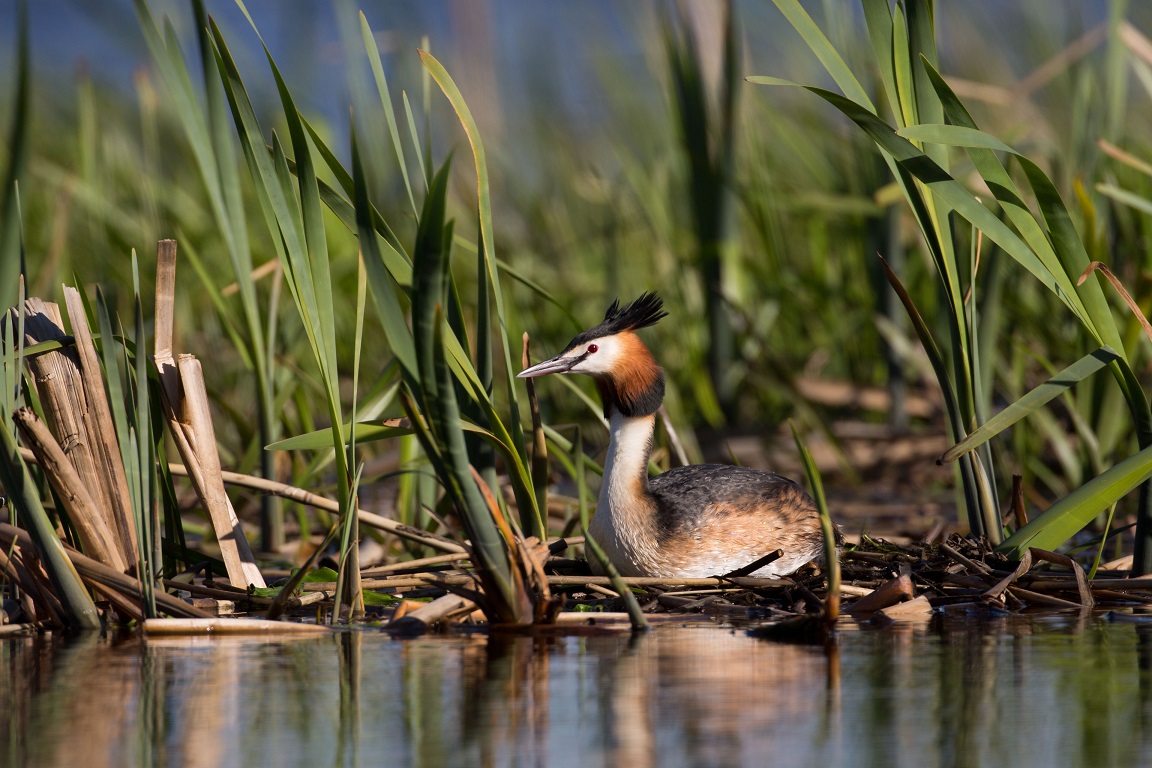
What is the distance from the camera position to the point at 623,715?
2877 millimetres

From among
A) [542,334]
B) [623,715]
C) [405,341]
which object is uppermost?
[542,334]

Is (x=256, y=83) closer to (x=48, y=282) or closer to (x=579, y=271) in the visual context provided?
(x=48, y=282)

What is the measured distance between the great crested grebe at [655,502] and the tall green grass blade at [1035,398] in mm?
965

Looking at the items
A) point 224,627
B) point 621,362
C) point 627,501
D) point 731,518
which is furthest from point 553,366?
point 224,627

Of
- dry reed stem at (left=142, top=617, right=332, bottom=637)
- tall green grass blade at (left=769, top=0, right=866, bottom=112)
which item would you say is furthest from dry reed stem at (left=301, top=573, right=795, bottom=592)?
tall green grass blade at (left=769, top=0, right=866, bottom=112)

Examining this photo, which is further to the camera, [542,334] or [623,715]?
[542,334]

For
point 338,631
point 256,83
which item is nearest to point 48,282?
point 256,83

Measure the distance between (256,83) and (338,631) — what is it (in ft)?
15.6

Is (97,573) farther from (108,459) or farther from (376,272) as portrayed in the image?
(376,272)

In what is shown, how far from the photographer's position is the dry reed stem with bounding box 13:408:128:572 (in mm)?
3941

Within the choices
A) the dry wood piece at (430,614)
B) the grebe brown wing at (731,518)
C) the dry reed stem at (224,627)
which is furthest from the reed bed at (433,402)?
the grebe brown wing at (731,518)

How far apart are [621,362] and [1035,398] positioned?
152 cm

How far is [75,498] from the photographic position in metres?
4.02

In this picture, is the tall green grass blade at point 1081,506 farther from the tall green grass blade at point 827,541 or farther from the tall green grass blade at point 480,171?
the tall green grass blade at point 480,171
